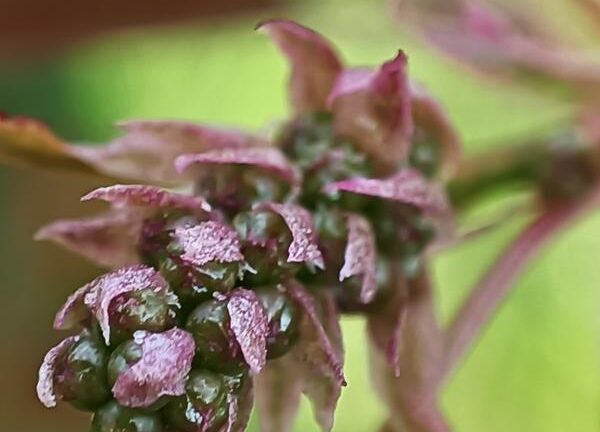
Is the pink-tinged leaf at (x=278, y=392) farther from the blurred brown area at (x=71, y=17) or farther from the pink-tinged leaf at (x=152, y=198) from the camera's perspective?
the blurred brown area at (x=71, y=17)

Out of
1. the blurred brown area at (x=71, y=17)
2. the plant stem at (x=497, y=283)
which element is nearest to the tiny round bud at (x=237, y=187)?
the plant stem at (x=497, y=283)

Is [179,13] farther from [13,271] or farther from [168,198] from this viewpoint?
[168,198]

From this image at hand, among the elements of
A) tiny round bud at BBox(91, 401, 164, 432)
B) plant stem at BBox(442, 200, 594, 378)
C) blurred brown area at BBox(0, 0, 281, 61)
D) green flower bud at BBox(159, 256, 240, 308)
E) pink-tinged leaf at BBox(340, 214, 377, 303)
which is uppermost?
green flower bud at BBox(159, 256, 240, 308)

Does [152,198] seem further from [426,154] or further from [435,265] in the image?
[435,265]

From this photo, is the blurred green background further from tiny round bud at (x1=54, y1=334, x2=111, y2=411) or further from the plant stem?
tiny round bud at (x1=54, y1=334, x2=111, y2=411)

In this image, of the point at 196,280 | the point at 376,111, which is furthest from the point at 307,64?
the point at 196,280

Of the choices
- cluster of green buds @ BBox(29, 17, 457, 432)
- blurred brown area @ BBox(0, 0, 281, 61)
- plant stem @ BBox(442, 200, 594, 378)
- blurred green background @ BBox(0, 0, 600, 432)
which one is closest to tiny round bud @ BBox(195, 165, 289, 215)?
cluster of green buds @ BBox(29, 17, 457, 432)
